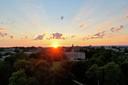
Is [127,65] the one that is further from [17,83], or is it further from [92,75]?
[17,83]

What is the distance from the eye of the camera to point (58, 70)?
33.5 metres

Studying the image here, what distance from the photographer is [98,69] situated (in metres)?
38.1

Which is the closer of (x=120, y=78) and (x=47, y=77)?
(x=47, y=77)

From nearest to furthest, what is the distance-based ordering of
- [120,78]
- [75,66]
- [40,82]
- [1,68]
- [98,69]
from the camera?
[40,82] → [120,78] → [98,69] → [1,68] → [75,66]

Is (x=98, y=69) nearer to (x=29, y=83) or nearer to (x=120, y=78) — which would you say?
(x=120, y=78)

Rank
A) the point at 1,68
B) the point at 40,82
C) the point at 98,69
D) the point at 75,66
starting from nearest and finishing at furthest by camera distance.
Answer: the point at 40,82, the point at 98,69, the point at 1,68, the point at 75,66

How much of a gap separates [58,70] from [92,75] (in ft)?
22.5

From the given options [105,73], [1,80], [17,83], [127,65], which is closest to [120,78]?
[105,73]

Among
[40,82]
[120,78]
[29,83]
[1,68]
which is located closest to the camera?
[29,83]

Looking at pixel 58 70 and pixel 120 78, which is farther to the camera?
pixel 120 78

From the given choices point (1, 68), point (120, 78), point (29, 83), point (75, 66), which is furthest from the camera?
point (75, 66)

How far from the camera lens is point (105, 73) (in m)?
36.2

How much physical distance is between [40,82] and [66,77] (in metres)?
3.19

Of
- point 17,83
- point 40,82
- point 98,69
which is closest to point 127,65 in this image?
point 98,69
